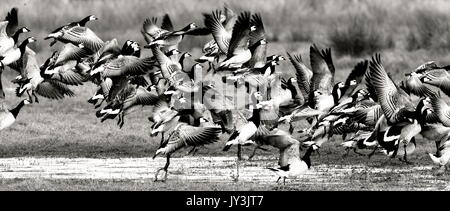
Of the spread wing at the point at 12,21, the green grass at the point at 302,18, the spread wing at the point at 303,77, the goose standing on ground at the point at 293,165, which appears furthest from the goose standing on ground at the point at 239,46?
the green grass at the point at 302,18

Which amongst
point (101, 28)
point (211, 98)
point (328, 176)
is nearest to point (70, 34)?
point (211, 98)

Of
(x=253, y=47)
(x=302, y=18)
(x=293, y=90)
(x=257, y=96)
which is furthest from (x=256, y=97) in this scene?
(x=302, y=18)

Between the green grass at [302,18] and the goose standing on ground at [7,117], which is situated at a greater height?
the goose standing on ground at [7,117]

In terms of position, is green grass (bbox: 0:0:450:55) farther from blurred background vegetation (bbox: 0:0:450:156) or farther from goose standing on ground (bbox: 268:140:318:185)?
goose standing on ground (bbox: 268:140:318:185)

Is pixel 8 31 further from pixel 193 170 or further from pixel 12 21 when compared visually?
pixel 193 170

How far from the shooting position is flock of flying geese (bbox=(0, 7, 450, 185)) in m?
17.1

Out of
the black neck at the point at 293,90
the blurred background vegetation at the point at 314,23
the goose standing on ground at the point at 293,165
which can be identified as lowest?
the blurred background vegetation at the point at 314,23

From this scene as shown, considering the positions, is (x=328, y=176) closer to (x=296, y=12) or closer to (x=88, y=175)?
(x=88, y=175)

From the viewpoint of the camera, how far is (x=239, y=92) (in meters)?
19.3

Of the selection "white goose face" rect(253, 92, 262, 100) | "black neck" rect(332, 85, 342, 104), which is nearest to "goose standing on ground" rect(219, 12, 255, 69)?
"white goose face" rect(253, 92, 262, 100)

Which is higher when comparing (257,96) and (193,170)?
(257,96)

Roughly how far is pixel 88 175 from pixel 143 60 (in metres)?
3.22

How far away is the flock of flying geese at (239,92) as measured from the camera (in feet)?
56.2

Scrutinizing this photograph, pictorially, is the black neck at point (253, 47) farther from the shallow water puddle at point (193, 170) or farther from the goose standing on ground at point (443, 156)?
the goose standing on ground at point (443, 156)
